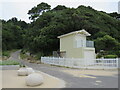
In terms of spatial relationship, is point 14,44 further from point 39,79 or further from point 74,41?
point 39,79

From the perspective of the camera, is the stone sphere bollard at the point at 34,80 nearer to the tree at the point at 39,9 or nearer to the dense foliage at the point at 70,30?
the dense foliage at the point at 70,30

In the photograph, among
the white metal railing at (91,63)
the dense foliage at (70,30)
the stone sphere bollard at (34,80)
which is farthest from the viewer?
the dense foliage at (70,30)

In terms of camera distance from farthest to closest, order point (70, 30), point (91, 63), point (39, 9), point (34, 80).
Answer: point (39, 9), point (70, 30), point (91, 63), point (34, 80)

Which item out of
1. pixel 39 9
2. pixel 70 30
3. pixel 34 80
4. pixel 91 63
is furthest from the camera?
pixel 39 9

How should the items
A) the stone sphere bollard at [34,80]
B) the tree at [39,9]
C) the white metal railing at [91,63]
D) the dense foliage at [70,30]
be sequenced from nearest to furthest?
1. the stone sphere bollard at [34,80]
2. the white metal railing at [91,63]
3. the dense foliage at [70,30]
4. the tree at [39,9]

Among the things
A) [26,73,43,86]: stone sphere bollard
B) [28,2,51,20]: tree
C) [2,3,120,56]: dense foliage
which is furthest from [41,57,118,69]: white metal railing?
[28,2,51,20]: tree

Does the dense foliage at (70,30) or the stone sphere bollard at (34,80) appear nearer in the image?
the stone sphere bollard at (34,80)

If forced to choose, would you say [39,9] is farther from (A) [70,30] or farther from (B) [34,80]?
(B) [34,80]

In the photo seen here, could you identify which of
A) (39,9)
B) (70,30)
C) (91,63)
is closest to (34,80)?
(91,63)

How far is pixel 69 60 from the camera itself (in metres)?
15.4

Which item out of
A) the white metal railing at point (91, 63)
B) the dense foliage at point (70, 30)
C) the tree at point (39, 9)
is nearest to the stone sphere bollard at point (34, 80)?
the white metal railing at point (91, 63)

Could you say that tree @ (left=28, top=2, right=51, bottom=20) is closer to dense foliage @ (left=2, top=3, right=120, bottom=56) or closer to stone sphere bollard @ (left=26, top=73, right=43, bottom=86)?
dense foliage @ (left=2, top=3, right=120, bottom=56)

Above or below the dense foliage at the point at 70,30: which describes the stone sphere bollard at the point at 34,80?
below

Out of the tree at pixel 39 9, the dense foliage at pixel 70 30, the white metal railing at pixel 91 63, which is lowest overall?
the white metal railing at pixel 91 63
